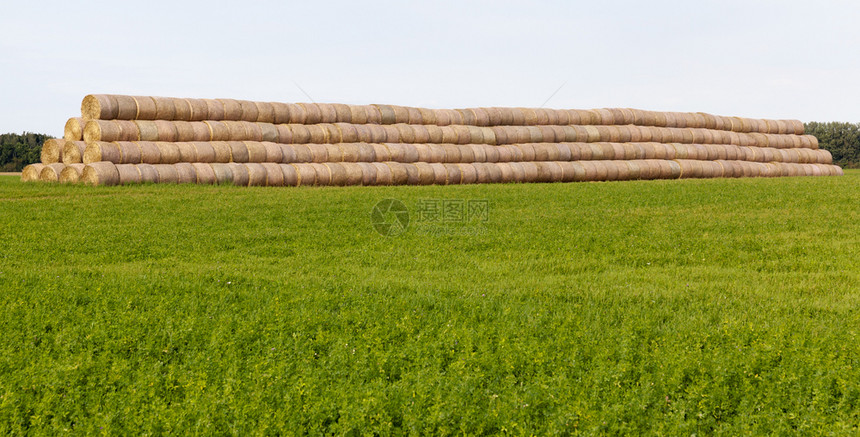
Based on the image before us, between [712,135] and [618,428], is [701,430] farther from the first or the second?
[712,135]

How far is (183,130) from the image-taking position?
2261cm

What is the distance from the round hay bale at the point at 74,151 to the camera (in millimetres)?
21188

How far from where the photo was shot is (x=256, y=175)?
22.1 m

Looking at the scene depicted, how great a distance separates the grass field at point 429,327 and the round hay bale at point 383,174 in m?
9.71

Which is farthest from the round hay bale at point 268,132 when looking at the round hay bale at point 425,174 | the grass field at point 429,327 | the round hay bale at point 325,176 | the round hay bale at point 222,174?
the grass field at point 429,327

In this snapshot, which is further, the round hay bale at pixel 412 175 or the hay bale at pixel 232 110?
the round hay bale at pixel 412 175

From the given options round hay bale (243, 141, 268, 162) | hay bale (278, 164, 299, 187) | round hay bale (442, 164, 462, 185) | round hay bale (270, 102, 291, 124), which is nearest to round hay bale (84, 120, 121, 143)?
round hay bale (243, 141, 268, 162)

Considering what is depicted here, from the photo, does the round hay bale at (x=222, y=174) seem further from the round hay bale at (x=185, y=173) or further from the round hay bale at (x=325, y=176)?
the round hay bale at (x=325, y=176)

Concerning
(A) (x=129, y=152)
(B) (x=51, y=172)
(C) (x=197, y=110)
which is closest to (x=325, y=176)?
(C) (x=197, y=110)

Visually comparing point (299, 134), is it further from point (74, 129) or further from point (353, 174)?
point (74, 129)

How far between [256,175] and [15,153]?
98.7 ft

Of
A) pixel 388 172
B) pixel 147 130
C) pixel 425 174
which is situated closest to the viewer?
pixel 147 130

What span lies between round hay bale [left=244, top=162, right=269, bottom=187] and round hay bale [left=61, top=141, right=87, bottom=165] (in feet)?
15.7

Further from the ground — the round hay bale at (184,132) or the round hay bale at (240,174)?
the round hay bale at (184,132)
